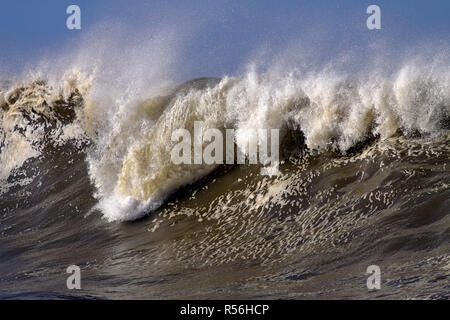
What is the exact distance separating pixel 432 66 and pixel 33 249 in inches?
247

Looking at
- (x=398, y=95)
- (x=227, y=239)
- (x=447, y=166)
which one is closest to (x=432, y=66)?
(x=398, y=95)

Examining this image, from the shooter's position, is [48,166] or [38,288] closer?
[38,288]

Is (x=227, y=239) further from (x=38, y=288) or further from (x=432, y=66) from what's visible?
(x=432, y=66)

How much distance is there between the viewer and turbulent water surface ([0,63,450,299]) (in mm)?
6121

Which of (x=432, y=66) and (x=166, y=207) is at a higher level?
(x=432, y=66)

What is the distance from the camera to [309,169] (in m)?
8.93
